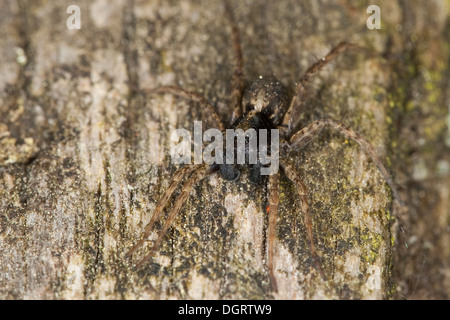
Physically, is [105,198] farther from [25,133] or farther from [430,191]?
[430,191]

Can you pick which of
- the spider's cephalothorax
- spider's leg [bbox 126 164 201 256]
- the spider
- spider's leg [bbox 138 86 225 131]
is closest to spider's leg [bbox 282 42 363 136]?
the spider

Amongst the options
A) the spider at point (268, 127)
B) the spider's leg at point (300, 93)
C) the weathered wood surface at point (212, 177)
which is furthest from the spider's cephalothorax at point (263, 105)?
the weathered wood surface at point (212, 177)

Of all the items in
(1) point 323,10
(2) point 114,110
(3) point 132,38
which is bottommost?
(2) point 114,110

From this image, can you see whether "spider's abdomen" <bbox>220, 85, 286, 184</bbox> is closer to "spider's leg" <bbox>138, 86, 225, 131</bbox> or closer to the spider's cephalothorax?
the spider's cephalothorax

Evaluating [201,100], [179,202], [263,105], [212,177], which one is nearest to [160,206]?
[179,202]

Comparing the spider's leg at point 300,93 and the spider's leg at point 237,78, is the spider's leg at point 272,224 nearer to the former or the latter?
the spider's leg at point 300,93

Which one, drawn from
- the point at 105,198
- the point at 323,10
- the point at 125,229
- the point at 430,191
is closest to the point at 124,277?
the point at 125,229
